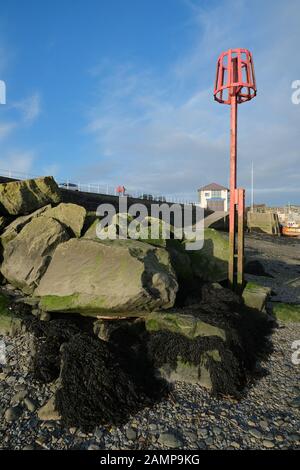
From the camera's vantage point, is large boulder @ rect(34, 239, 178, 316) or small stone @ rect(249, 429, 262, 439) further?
large boulder @ rect(34, 239, 178, 316)

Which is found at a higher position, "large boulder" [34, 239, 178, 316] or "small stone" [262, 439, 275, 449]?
"large boulder" [34, 239, 178, 316]

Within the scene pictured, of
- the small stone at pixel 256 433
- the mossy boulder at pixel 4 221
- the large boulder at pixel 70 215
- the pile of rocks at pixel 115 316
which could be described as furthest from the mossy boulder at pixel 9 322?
the small stone at pixel 256 433

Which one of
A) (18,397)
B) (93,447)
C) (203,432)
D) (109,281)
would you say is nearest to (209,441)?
(203,432)

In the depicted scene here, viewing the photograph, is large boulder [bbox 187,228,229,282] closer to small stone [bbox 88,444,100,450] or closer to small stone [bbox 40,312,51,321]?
small stone [bbox 40,312,51,321]

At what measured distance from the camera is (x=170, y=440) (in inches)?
167

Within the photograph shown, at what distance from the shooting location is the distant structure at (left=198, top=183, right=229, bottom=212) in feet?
230

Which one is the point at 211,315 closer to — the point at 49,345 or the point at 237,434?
the point at 237,434

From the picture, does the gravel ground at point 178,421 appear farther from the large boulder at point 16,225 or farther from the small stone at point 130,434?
the large boulder at point 16,225

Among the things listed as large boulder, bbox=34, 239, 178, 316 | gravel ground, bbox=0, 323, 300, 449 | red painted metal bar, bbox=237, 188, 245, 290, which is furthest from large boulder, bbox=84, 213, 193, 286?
gravel ground, bbox=0, 323, 300, 449

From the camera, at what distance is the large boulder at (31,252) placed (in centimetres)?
821

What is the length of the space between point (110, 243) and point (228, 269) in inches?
160

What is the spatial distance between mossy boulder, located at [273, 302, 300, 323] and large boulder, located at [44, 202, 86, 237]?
5969 millimetres

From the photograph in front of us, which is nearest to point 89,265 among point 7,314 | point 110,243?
point 110,243

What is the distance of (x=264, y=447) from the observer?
4.21m
